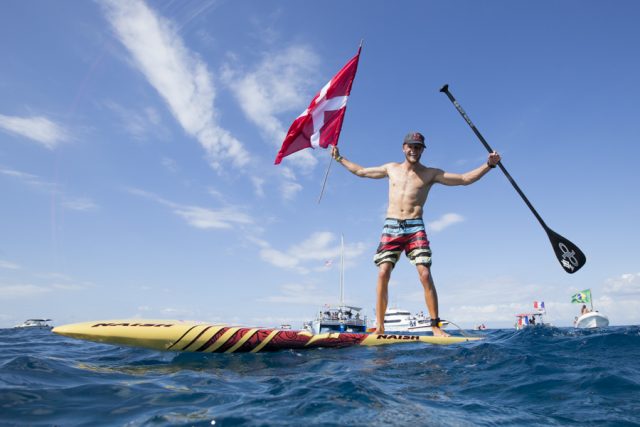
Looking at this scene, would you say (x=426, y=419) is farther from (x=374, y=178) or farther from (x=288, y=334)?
(x=374, y=178)

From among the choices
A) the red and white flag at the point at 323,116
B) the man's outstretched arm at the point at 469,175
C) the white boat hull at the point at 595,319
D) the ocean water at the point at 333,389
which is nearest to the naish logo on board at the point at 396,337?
the ocean water at the point at 333,389

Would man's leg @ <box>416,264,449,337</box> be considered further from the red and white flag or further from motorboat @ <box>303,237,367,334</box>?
motorboat @ <box>303,237,367,334</box>

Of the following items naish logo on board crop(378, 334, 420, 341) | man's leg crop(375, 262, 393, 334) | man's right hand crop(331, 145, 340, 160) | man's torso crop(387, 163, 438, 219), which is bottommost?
naish logo on board crop(378, 334, 420, 341)

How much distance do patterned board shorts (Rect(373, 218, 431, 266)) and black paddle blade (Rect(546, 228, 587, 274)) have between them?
Answer: 277 cm

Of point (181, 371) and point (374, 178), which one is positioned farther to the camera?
point (374, 178)

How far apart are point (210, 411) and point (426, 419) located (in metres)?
1.45

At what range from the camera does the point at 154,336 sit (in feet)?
15.5

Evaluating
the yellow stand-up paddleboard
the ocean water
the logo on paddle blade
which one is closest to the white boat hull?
the logo on paddle blade

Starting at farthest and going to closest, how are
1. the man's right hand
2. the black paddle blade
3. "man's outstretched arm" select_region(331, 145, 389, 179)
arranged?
1. the man's right hand
2. "man's outstretched arm" select_region(331, 145, 389, 179)
3. the black paddle blade

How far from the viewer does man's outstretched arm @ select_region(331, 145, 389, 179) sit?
6902 millimetres

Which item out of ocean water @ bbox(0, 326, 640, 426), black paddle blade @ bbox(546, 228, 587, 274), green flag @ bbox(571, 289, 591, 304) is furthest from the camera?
green flag @ bbox(571, 289, 591, 304)

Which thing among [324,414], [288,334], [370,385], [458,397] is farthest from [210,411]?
[288,334]

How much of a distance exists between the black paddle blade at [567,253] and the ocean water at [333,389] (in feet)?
6.37

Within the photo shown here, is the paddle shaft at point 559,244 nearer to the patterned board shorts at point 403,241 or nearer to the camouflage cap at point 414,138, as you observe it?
the camouflage cap at point 414,138
